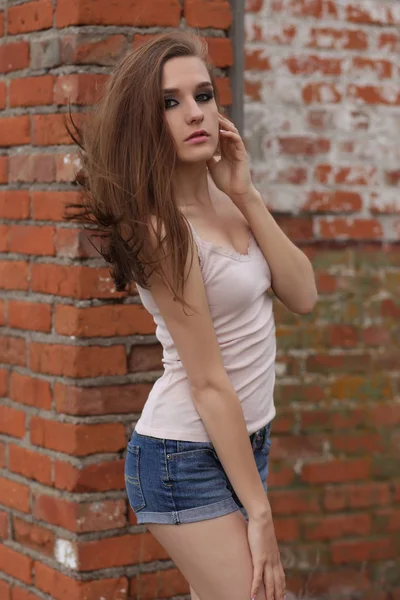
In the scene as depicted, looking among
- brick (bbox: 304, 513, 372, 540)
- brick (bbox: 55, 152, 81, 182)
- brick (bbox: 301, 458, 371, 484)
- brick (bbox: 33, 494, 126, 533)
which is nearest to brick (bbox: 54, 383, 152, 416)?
brick (bbox: 33, 494, 126, 533)

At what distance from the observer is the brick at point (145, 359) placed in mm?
3777

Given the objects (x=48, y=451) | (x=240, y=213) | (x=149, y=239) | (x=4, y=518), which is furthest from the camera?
(x=4, y=518)

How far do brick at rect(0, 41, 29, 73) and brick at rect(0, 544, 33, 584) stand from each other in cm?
164

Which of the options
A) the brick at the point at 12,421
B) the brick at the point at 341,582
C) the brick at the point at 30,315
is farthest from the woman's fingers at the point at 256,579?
the brick at the point at 341,582

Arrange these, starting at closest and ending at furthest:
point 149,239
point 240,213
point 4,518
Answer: point 149,239 → point 240,213 → point 4,518

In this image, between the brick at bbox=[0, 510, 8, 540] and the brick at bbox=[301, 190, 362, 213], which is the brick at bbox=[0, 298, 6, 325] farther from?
the brick at bbox=[301, 190, 362, 213]

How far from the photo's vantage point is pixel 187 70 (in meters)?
2.79

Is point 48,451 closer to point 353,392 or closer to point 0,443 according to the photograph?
point 0,443

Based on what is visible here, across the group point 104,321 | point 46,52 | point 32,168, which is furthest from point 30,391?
point 46,52

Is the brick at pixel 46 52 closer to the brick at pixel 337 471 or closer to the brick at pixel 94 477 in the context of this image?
the brick at pixel 94 477

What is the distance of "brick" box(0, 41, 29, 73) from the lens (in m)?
3.89

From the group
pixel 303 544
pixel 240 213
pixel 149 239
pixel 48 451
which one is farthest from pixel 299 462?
pixel 149 239

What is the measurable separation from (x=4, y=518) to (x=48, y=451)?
1.33ft

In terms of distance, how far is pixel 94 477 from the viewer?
12.3 feet
